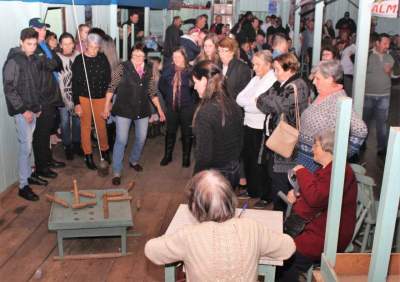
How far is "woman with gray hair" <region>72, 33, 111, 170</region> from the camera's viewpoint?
20.5ft

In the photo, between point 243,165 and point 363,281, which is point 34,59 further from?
point 363,281

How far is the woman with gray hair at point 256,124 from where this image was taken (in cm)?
510

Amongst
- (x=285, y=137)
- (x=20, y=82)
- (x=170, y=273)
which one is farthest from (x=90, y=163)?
(x=170, y=273)

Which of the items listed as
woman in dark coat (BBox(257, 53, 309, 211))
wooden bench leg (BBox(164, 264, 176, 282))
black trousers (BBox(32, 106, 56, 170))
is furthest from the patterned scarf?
wooden bench leg (BBox(164, 264, 176, 282))

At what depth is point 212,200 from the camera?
2.36m

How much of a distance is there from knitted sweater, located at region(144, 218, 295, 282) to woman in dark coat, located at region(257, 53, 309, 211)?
2148 millimetres

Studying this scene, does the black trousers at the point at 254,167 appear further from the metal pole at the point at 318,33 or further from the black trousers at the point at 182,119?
the metal pole at the point at 318,33

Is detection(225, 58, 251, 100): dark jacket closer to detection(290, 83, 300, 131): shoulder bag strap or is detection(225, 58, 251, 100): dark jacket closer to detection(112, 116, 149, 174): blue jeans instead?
detection(112, 116, 149, 174): blue jeans

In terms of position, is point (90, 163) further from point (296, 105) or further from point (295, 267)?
point (295, 267)

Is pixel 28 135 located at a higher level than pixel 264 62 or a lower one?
lower

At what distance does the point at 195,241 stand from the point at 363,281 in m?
0.92

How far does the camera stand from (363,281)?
267cm

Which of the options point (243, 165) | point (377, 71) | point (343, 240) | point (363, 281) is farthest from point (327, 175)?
point (377, 71)

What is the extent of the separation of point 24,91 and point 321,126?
9.99ft
